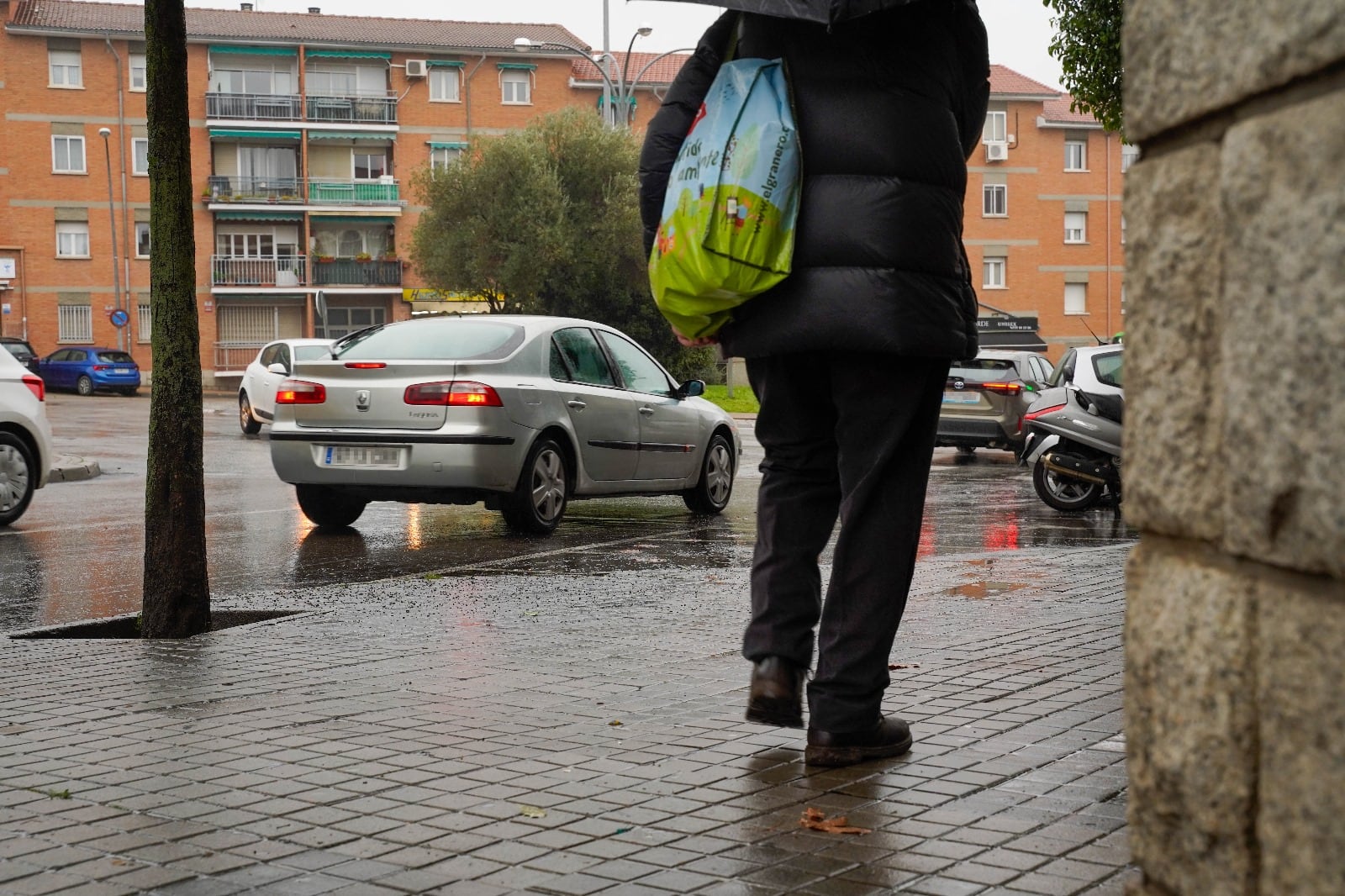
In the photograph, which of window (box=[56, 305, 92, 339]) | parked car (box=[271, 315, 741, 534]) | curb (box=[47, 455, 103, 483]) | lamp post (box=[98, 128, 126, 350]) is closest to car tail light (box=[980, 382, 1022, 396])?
parked car (box=[271, 315, 741, 534])

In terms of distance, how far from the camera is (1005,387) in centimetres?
2247

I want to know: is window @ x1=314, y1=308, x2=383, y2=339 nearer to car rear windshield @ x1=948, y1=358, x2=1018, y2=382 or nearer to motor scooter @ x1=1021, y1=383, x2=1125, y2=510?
car rear windshield @ x1=948, y1=358, x2=1018, y2=382

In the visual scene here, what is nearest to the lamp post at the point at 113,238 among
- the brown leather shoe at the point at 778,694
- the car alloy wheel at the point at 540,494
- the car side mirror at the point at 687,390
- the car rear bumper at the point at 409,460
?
the car side mirror at the point at 687,390

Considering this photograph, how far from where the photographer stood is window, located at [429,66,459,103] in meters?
62.8

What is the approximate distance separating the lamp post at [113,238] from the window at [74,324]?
3.84 ft

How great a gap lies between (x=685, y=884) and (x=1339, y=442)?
1.77m

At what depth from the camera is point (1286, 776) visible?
1.73 m

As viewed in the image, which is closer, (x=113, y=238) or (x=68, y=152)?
(x=113, y=238)

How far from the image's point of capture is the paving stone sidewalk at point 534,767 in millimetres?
3143

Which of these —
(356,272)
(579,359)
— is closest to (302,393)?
(579,359)

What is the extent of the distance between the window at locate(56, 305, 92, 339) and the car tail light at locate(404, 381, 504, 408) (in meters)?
51.9

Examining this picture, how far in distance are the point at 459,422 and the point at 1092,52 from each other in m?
8.35

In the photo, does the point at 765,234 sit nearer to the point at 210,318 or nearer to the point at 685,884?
the point at 685,884

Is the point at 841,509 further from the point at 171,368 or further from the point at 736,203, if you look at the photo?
the point at 171,368
